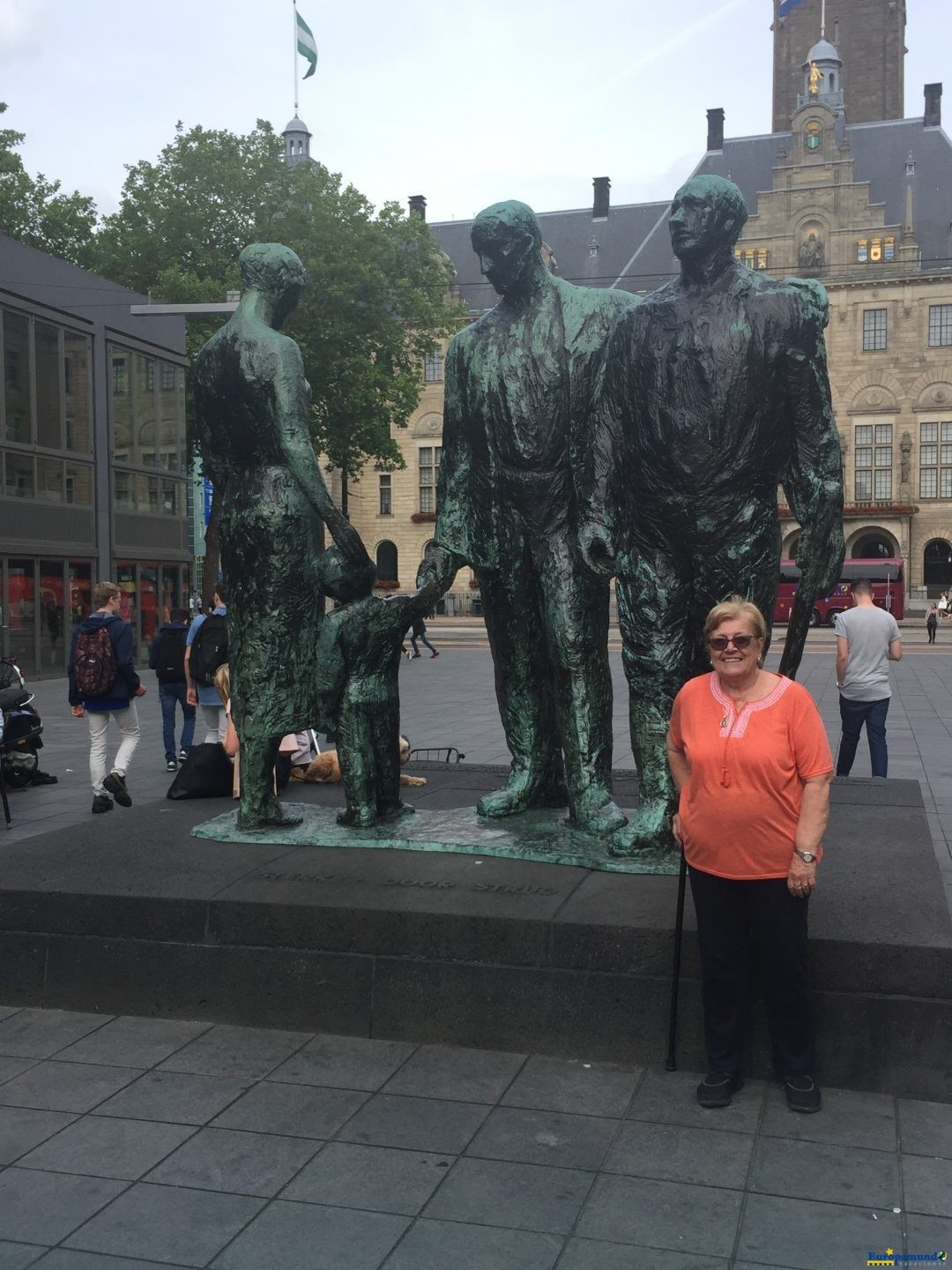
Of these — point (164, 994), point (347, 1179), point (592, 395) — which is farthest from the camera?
point (592, 395)

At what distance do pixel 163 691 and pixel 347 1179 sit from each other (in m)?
8.31

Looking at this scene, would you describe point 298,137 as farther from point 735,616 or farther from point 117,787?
point 735,616

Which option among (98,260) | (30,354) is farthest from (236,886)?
(98,260)

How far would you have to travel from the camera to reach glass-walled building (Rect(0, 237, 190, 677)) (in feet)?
66.0

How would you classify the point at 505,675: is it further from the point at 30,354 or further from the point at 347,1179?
the point at 30,354

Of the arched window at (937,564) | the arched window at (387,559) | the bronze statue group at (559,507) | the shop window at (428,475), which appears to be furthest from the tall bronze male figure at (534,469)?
the arched window at (387,559)

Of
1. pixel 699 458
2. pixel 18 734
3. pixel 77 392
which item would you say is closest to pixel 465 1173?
pixel 699 458

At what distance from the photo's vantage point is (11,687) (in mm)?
9844

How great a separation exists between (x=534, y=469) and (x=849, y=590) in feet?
115

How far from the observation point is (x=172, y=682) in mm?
11000

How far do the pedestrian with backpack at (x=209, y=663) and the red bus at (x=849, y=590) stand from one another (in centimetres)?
2778

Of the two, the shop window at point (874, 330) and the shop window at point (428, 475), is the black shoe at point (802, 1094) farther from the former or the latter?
the shop window at point (428, 475)

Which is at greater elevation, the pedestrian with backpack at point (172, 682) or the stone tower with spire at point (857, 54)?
the stone tower with spire at point (857, 54)

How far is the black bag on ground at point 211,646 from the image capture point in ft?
30.9
